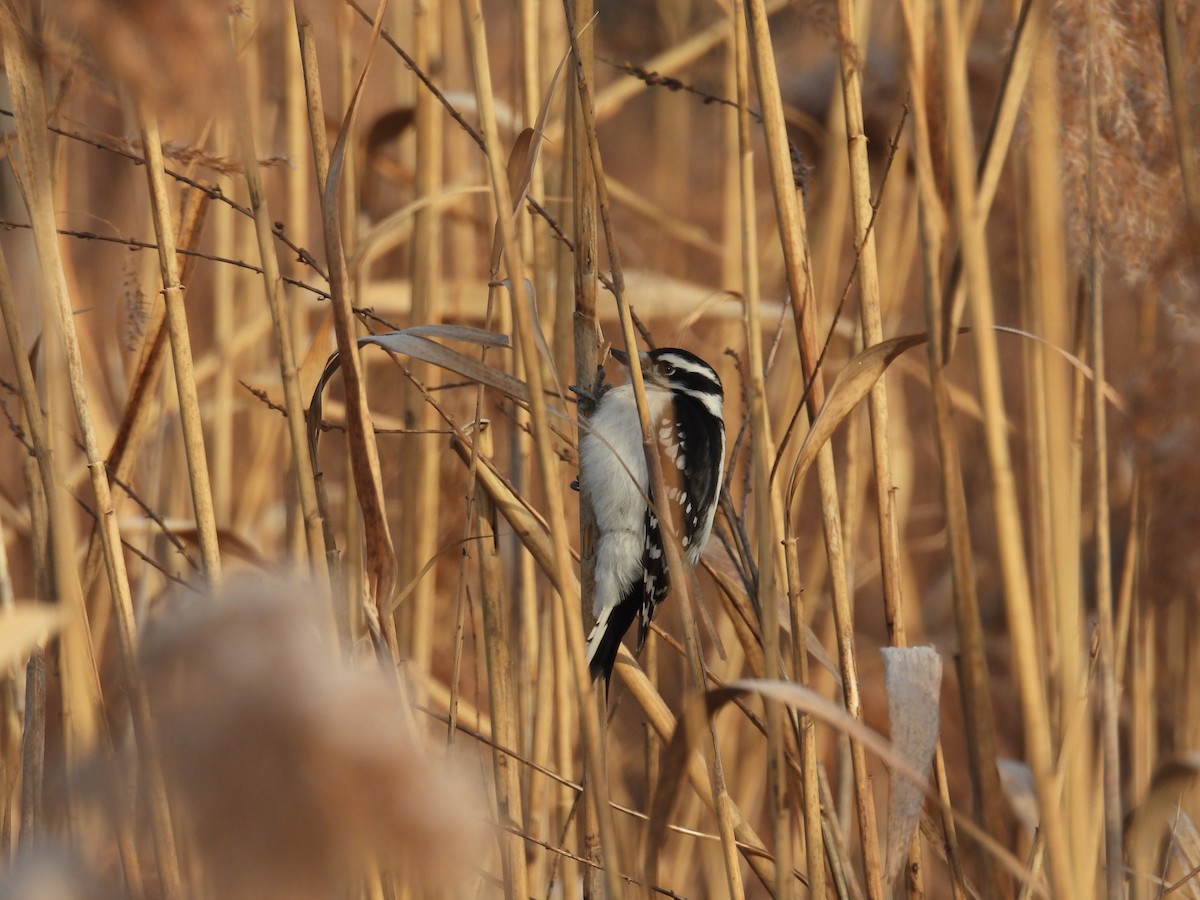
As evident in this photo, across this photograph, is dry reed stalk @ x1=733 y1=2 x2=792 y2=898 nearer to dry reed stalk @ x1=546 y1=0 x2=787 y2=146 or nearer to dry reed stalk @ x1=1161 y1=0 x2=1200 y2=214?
dry reed stalk @ x1=1161 y1=0 x2=1200 y2=214

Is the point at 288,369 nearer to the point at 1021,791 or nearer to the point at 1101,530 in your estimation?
the point at 1101,530

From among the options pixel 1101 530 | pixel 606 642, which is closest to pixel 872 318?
pixel 1101 530

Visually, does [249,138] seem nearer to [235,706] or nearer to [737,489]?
[235,706]

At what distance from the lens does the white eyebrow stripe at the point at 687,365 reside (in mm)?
2713

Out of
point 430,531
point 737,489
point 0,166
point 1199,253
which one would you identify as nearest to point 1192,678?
point 1199,253

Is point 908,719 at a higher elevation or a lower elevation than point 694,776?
higher

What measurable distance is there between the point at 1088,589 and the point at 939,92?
2.98m

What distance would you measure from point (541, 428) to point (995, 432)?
46 centimetres

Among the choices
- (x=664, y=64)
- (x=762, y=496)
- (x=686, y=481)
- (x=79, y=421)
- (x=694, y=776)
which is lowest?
(x=694, y=776)

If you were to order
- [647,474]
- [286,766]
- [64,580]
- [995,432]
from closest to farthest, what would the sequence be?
[286,766]
[995,432]
[64,580]
[647,474]

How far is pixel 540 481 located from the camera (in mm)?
1845

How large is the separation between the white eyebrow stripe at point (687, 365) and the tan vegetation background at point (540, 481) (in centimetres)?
14

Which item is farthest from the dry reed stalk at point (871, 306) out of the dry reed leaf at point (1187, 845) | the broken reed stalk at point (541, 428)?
the dry reed leaf at point (1187, 845)

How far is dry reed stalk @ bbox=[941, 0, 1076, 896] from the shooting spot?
96 centimetres
